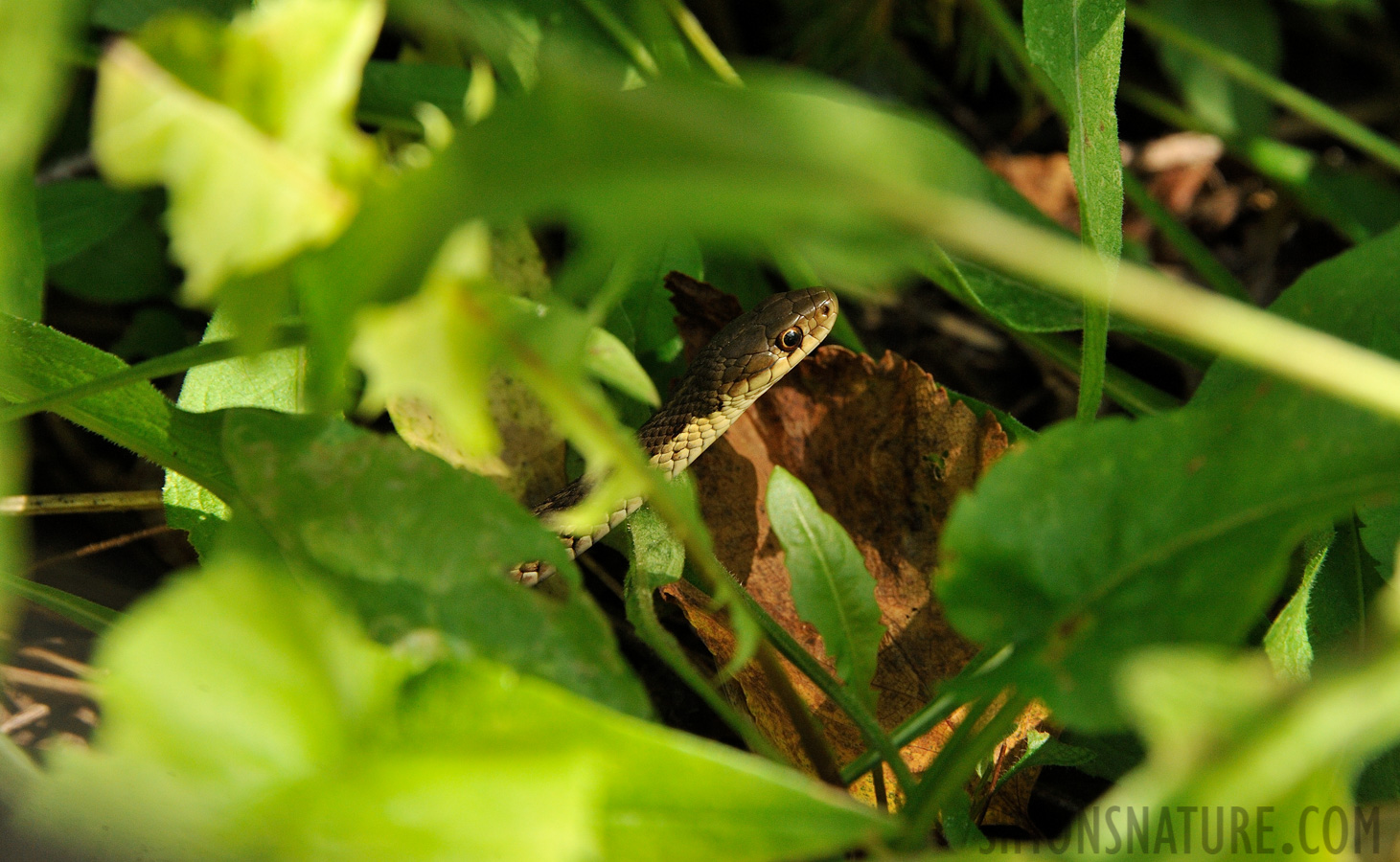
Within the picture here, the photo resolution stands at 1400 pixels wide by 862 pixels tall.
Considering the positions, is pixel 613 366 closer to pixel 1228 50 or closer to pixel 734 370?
pixel 734 370

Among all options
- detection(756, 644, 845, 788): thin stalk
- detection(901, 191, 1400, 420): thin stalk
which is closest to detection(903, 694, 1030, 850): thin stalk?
detection(756, 644, 845, 788): thin stalk

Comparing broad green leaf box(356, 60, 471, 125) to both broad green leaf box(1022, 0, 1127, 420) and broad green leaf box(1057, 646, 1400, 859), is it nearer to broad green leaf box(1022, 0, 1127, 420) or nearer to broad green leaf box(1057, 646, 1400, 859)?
broad green leaf box(1022, 0, 1127, 420)

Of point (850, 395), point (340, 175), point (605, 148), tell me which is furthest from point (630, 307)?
point (605, 148)

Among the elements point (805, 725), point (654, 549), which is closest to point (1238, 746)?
point (805, 725)

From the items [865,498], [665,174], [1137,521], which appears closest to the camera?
[665,174]

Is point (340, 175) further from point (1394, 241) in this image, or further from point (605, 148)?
point (1394, 241)

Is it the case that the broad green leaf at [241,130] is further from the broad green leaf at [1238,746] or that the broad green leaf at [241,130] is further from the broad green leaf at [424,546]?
the broad green leaf at [1238,746]

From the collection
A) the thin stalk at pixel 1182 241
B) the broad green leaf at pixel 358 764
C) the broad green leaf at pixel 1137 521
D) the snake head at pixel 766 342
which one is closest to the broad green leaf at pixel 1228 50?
the thin stalk at pixel 1182 241
